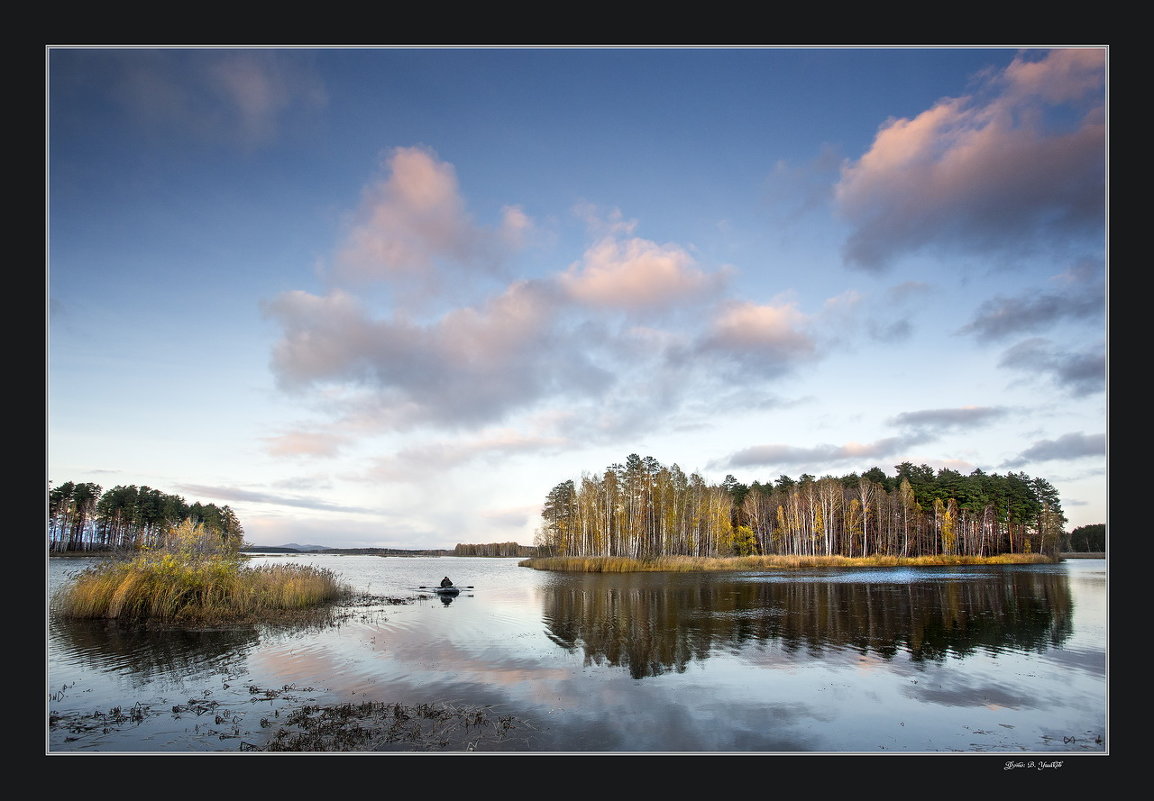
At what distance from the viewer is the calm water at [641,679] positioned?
11445 millimetres

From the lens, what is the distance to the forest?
286 ft

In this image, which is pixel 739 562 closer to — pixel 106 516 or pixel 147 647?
pixel 147 647

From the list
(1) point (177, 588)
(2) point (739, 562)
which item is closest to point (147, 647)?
(1) point (177, 588)

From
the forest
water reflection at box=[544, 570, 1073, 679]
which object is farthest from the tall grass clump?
the forest

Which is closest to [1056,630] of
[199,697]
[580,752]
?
[580,752]

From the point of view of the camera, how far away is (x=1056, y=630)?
77.6 feet

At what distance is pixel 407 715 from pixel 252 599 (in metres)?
19.2

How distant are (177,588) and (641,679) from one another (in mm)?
21015

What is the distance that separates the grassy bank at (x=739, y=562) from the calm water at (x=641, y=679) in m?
38.3

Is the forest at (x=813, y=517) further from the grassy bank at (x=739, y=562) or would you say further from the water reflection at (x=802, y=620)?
the water reflection at (x=802, y=620)

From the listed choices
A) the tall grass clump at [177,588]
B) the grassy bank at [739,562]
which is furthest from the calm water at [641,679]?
the grassy bank at [739,562]

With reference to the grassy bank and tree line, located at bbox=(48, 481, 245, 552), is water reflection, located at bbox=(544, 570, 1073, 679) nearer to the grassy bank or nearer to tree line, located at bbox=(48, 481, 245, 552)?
the grassy bank

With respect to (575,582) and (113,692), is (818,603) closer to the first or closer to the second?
(575,582)

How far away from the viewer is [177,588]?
24.8m
